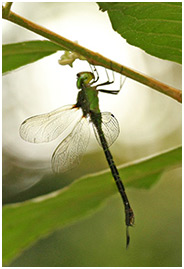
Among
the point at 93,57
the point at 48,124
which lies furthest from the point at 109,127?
the point at 93,57

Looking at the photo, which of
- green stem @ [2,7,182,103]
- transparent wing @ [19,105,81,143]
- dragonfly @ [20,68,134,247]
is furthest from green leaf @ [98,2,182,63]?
transparent wing @ [19,105,81,143]

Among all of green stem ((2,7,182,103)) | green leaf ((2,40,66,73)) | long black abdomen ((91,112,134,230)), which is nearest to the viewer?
green stem ((2,7,182,103))

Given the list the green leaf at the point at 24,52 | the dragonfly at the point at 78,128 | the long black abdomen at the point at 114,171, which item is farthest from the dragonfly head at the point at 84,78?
the green leaf at the point at 24,52

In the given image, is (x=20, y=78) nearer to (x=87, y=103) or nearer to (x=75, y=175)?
(x=75, y=175)

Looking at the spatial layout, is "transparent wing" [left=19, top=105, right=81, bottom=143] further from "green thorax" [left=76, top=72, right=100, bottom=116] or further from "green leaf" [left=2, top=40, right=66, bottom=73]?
"green leaf" [left=2, top=40, right=66, bottom=73]

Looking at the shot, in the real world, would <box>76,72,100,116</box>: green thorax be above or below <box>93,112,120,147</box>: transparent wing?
above

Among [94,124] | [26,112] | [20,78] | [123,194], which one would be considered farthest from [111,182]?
[20,78]

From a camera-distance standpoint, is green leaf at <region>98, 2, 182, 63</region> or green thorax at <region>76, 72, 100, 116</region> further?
green thorax at <region>76, 72, 100, 116</region>
